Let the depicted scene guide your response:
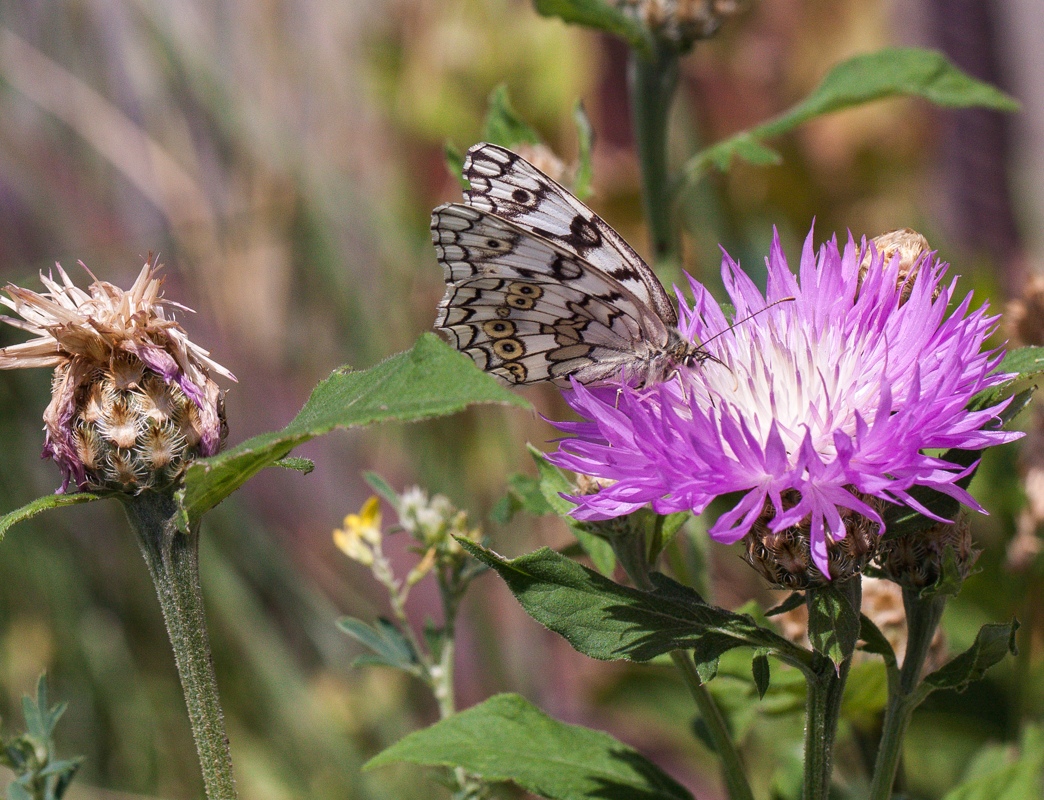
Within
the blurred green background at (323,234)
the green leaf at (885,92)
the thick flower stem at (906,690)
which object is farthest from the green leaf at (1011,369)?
the blurred green background at (323,234)

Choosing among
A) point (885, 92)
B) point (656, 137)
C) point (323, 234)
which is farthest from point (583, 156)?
point (323, 234)

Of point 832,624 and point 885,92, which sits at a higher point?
point 885,92

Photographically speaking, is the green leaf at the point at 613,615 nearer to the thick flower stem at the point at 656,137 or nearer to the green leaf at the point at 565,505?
the green leaf at the point at 565,505

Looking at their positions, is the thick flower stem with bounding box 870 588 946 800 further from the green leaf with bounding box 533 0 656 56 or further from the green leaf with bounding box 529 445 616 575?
the green leaf with bounding box 533 0 656 56

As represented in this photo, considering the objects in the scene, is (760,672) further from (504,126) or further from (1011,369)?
(504,126)

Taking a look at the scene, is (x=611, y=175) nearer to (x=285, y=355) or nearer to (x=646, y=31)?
(x=285, y=355)

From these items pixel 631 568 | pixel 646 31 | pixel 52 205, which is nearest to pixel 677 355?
pixel 631 568
